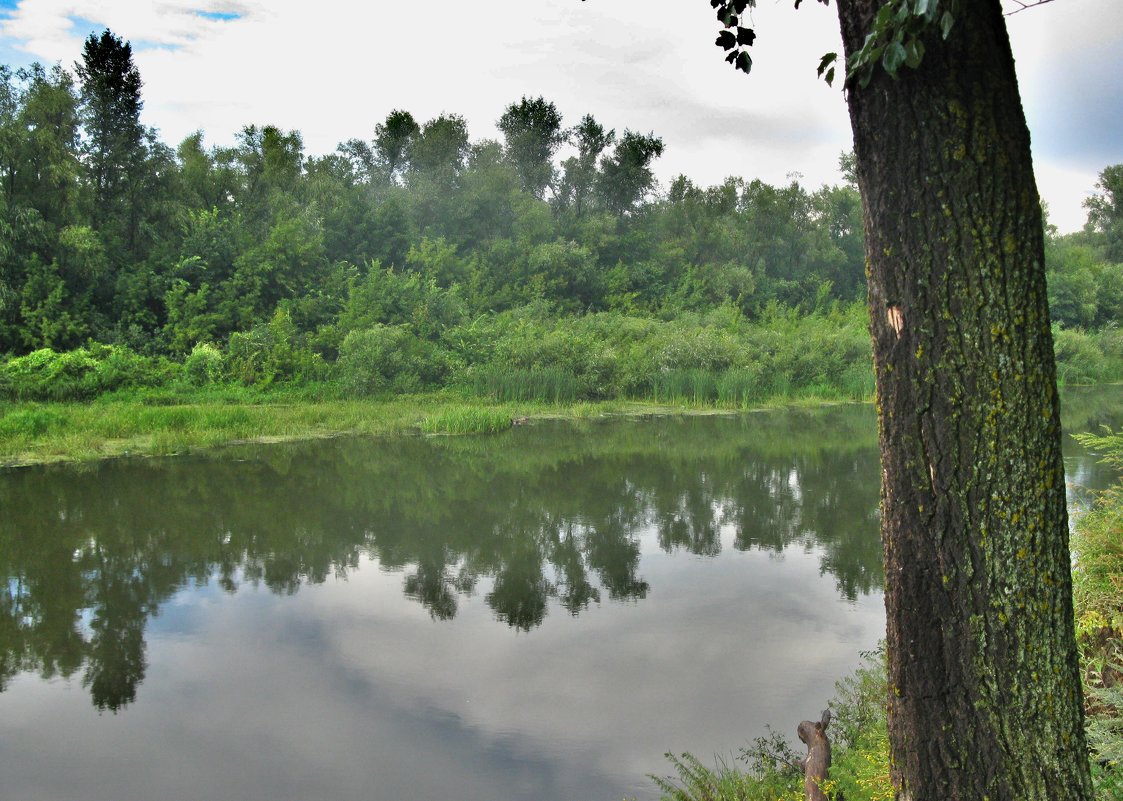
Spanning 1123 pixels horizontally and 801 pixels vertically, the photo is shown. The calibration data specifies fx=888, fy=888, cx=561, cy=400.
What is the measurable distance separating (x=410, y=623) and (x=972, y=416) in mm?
4637

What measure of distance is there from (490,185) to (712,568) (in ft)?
80.6

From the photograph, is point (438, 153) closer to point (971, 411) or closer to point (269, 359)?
point (269, 359)

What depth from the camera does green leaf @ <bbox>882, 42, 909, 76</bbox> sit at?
1944 millimetres

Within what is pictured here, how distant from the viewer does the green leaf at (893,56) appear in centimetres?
194

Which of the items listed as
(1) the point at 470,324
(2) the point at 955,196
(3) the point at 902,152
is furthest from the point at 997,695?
(1) the point at 470,324

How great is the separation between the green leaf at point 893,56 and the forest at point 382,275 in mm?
15300

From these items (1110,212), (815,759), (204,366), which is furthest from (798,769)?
(1110,212)

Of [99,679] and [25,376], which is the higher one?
[25,376]

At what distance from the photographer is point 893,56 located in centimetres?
196

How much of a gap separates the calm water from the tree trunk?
6.98 feet

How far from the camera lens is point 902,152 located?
219 centimetres

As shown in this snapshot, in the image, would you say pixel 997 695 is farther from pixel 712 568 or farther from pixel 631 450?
pixel 631 450

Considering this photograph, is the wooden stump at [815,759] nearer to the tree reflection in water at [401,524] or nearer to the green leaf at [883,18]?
the tree reflection in water at [401,524]

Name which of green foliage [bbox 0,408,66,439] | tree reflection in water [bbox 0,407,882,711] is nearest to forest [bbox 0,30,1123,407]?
green foliage [bbox 0,408,66,439]
